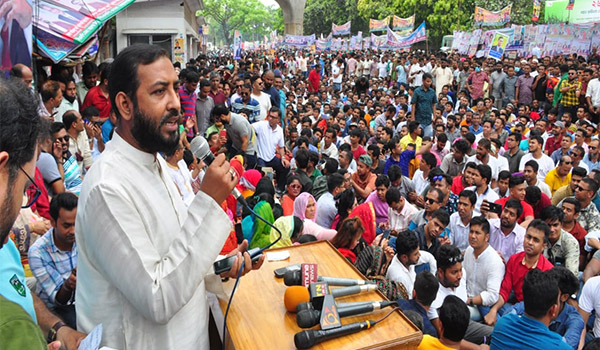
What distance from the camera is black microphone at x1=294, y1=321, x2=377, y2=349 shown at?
1.64m

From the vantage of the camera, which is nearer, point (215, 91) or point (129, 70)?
point (129, 70)

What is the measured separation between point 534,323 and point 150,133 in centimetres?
278

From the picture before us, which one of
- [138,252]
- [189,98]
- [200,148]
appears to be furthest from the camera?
A: [189,98]

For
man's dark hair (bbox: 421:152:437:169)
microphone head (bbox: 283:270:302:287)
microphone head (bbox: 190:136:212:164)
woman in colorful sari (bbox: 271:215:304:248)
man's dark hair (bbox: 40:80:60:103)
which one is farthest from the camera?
man's dark hair (bbox: 421:152:437:169)

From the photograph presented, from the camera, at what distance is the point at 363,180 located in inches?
272

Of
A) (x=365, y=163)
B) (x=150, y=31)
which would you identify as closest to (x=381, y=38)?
(x=150, y=31)

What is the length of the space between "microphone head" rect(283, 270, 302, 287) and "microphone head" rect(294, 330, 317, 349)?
35 cm

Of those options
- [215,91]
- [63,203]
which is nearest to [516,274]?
[63,203]

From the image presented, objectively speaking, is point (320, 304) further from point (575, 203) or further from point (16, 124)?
point (575, 203)

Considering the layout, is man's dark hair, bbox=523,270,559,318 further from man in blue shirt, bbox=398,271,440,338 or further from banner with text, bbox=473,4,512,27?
banner with text, bbox=473,4,512,27

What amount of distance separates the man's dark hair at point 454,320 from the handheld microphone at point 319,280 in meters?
1.49

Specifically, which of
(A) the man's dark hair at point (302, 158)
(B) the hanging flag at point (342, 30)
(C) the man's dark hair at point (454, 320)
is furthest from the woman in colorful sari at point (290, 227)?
(B) the hanging flag at point (342, 30)

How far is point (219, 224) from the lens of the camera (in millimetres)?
1445

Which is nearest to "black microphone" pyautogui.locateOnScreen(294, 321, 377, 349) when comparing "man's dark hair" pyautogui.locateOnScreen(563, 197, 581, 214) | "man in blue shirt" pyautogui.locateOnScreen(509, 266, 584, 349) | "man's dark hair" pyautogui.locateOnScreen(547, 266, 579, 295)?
"man in blue shirt" pyautogui.locateOnScreen(509, 266, 584, 349)
